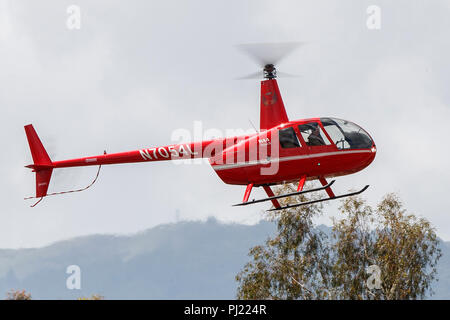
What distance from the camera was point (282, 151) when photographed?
22.7 meters

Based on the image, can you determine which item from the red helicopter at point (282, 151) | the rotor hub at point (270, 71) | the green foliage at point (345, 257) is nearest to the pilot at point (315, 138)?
the red helicopter at point (282, 151)

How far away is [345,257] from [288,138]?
15674 mm

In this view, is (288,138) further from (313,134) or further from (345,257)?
(345,257)

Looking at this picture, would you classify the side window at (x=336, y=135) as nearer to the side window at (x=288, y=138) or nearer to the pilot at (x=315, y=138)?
the pilot at (x=315, y=138)

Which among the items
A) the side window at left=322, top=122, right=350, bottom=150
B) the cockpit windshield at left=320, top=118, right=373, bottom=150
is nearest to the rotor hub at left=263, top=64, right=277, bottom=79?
the cockpit windshield at left=320, top=118, right=373, bottom=150

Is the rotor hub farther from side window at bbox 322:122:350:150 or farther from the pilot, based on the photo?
side window at bbox 322:122:350:150

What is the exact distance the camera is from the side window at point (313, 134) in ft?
73.6

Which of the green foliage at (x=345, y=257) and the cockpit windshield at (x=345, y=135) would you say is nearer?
the cockpit windshield at (x=345, y=135)

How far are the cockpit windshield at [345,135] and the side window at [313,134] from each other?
197mm
